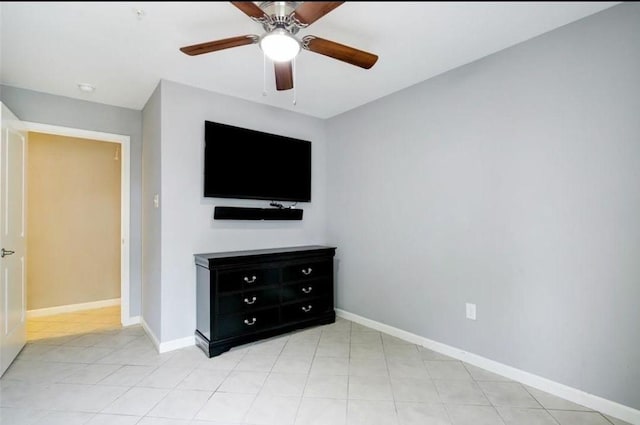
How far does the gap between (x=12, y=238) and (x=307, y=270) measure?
247 centimetres

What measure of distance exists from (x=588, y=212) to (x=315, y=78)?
2217mm

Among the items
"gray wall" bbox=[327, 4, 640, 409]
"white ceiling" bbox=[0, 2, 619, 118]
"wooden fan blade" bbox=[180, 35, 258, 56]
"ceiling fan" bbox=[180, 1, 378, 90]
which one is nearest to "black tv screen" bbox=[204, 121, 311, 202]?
"white ceiling" bbox=[0, 2, 619, 118]

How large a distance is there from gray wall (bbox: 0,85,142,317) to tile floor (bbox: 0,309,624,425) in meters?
0.93

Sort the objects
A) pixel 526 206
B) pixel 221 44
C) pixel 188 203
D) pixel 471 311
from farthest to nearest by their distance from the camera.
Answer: pixel 188 203
pixel 471 311
pixel 526 206
pixel 221 44

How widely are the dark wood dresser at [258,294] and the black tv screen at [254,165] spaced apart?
65cm

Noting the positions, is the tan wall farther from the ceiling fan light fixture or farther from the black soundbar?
the ceiling fan light fixture

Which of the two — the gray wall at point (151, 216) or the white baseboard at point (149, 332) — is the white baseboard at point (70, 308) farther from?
the gray wall at point (151, 216)

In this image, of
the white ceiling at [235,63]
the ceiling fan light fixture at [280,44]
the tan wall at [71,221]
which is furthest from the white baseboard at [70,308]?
the ceiling fan light fixture at [280,44]

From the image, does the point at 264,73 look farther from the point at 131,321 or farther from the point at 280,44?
the point at 131,321

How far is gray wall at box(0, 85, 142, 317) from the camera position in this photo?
2.89 meters

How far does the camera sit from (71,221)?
3.94 metres

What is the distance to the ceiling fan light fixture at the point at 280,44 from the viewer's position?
1501mm

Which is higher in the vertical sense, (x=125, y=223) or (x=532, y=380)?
(x=125, y=223)

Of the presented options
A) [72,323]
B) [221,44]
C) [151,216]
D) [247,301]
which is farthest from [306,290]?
[72,323]
